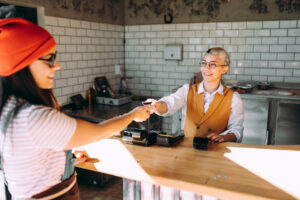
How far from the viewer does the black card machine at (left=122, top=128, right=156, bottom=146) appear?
7.30 ft

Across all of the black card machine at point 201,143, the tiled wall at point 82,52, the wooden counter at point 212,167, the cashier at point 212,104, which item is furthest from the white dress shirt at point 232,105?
the tiled wall at point 82,52

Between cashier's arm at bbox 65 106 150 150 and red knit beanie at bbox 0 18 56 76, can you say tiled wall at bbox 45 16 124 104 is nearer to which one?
cashier's arm at bbox 65 106 150 150

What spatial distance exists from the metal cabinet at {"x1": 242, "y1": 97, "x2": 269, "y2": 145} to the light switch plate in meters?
1.54

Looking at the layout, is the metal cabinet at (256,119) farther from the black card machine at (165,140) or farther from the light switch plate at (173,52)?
the black card machine at (165,140)

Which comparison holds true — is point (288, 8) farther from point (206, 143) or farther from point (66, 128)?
point (66, 128)

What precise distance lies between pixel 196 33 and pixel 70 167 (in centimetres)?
395

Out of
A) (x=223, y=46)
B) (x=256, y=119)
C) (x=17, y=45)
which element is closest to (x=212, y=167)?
(x=17, y=45)

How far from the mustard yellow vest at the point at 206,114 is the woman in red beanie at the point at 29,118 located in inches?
64.6

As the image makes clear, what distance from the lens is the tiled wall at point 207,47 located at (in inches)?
173

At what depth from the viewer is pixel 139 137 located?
2.24m

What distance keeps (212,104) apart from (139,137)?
0.92 m

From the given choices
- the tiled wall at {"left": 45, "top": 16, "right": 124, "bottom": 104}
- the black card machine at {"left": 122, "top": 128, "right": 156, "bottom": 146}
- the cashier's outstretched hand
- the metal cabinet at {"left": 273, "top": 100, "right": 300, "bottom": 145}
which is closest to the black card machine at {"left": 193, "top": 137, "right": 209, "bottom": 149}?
the black card machine at {"left": 122, "top": 128, "right": 156, "bottom": 146}

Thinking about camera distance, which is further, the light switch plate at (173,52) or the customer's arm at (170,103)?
the light switch plate at (173,52)

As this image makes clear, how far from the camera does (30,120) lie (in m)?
1.19
